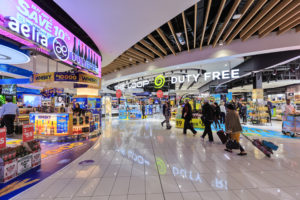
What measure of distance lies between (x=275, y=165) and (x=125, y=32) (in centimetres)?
561

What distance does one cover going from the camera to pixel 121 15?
402 centimetres

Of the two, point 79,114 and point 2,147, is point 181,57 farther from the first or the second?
point 2,147

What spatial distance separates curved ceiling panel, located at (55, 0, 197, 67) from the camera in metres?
3.55

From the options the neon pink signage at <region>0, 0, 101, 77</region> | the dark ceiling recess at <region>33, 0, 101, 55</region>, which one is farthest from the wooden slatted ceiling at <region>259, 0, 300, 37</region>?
the dark ceiling recess at <region>33, 0, 101, 55</region>

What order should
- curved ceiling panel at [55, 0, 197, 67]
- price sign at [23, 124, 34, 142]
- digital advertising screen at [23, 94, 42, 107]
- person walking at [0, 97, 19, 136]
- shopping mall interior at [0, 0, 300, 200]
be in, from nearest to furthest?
shopping mall interior at [0, 0, 300, 200] < price sign at [23, 124, 34, 142] < curved ceiling panel at [55, 0, 197, 67] < person walking at [0, 97, 19, 136] < digital advertising screen at [23, 94, 42, 107]

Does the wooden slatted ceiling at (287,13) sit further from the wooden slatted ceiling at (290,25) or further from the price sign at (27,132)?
the price sign at (27,132)

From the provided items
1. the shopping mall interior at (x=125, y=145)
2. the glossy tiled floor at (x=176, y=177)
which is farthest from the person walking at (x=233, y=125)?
the glossy tiled floor at (x=176, y=177)

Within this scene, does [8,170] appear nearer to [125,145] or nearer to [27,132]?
[27,132]

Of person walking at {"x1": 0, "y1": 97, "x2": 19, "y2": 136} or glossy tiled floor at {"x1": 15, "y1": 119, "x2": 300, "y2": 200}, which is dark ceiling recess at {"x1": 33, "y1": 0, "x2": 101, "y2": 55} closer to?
person walking at {"x1": 0, "y1": 97, "x2": 19, "y2": 136}

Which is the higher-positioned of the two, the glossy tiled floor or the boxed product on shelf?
the boxed product on shelf

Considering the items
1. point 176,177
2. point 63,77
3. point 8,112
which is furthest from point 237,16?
point 8,112

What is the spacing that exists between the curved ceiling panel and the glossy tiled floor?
3921 millimetres

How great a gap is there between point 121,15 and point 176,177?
4269 millimetres

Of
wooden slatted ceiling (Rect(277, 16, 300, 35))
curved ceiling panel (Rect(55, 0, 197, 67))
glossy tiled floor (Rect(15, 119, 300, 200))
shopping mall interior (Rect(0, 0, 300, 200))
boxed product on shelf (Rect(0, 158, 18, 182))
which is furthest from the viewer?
wooden slatted ceiling (Rect(277, 16, 300, 35))
